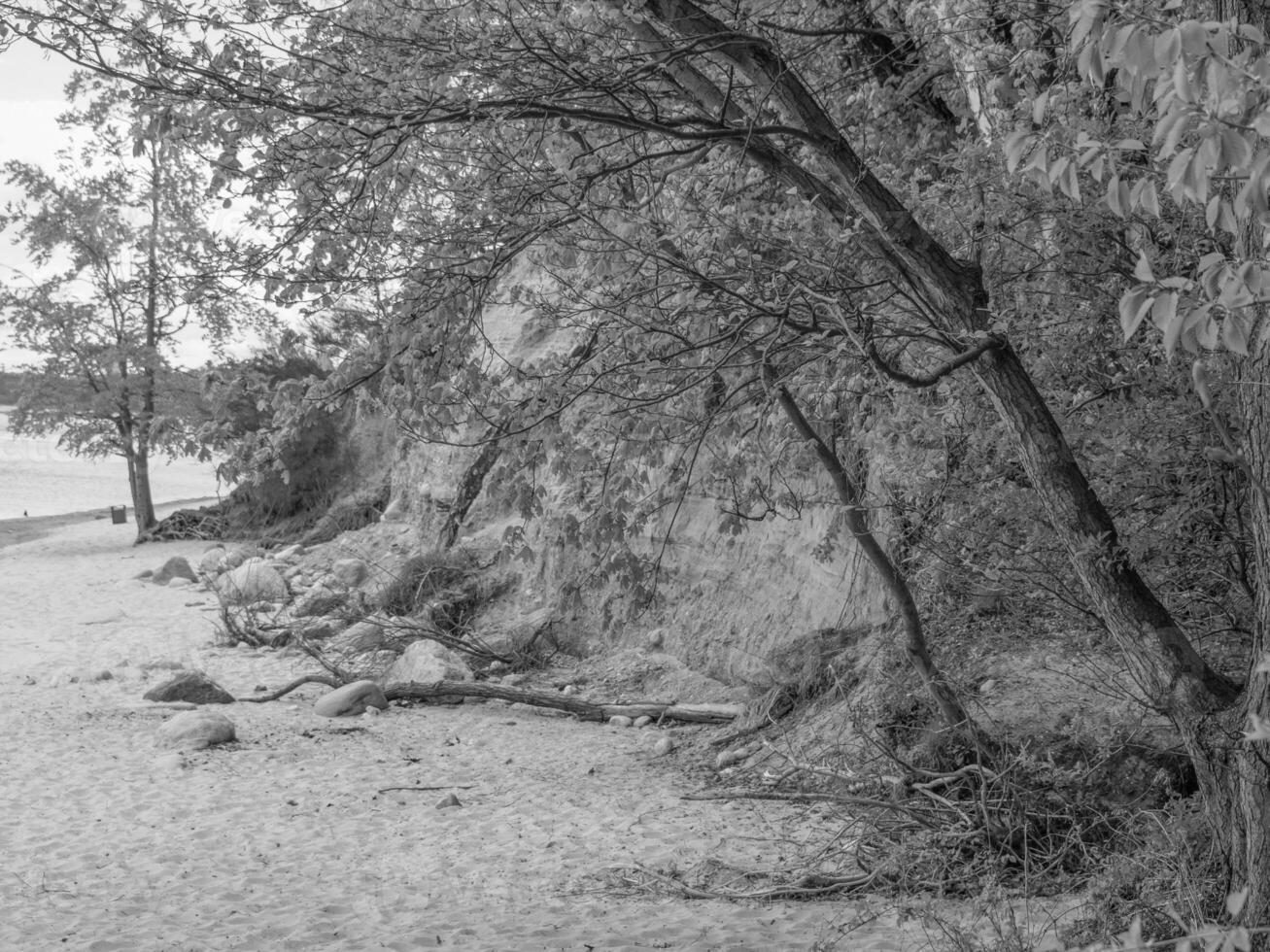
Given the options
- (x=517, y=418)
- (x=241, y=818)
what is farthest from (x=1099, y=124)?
(x=241, y=818)

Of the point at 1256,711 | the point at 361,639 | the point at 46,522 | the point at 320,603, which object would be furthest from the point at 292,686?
the point at 46,522

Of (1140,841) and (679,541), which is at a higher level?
(679,541)

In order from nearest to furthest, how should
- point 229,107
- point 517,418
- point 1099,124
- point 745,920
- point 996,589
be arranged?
point 229,107
point 1099,124
point 745,920
point 517,418
point 996,589

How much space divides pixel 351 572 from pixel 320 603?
191 cm

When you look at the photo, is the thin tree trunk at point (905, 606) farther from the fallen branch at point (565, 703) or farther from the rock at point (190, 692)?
the rock at point (190, 692)

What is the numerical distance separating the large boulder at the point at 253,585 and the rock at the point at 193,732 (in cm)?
593

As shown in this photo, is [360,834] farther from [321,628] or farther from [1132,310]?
[321,628]

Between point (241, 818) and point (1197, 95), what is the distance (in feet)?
22.2

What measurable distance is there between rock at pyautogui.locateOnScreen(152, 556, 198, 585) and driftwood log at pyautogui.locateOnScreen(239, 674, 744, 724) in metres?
9.11

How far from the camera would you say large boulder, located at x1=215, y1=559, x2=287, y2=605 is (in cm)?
1580

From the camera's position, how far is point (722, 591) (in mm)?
10859

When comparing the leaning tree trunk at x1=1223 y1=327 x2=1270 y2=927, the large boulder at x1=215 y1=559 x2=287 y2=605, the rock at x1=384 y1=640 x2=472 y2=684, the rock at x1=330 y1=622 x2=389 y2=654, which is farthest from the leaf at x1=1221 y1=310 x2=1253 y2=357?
the large boulder at x1=215 y1=559 x2=287 y2=605

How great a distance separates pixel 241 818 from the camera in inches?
286

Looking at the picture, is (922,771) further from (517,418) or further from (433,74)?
(433,74)
